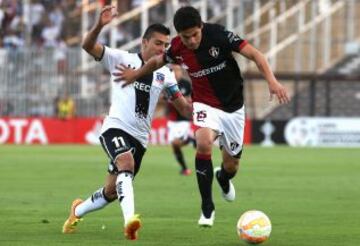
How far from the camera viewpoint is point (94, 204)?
1125 centimetres

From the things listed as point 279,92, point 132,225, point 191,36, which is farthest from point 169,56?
point 132,225

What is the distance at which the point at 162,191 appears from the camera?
17547 millimetres

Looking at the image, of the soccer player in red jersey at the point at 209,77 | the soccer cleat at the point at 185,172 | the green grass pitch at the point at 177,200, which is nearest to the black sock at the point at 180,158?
the soccer cleat at the point at 185,172

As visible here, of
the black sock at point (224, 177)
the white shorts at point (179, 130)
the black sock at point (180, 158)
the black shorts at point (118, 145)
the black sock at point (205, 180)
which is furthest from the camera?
the white shorts at point (179, 130)

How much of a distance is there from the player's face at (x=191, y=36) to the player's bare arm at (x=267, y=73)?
1.66 ft

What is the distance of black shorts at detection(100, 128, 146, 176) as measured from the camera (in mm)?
10875

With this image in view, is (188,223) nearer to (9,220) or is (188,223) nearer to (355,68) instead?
(9,220)

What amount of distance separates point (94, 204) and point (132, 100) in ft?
3.98

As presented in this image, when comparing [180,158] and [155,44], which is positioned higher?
[155,44]

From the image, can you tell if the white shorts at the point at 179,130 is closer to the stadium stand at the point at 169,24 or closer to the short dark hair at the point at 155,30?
the short dark hair at the point at 155,30

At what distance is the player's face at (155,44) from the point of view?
11.3 m

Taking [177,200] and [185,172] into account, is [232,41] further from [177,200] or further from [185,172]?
[185,172]

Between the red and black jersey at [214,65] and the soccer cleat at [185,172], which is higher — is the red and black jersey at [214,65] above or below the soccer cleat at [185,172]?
above

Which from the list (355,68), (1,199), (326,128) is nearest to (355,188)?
(1,199)
